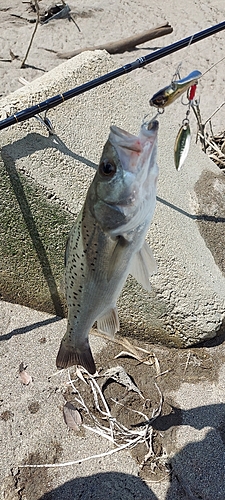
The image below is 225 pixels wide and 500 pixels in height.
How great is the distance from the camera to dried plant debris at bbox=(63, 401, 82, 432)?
3111 mm

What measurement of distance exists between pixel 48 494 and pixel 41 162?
80.7 inches

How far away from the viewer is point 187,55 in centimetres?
804

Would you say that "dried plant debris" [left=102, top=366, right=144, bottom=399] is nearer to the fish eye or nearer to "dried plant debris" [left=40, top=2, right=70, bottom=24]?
the fish eye

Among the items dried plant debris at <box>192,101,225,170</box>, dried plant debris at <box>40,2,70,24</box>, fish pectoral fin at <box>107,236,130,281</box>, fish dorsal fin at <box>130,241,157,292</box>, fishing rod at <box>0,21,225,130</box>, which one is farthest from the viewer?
dried plant debris at <box>40,2,70,24</box>

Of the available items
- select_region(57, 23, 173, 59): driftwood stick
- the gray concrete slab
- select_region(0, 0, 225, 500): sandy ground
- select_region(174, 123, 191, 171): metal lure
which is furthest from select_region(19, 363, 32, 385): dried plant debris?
select_region(57, 23, 173, 59): driftwood stick

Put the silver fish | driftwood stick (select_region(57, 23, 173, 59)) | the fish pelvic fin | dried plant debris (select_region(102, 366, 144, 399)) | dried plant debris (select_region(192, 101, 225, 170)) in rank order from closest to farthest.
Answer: the silver fish → the fish pelvic fin → dried plant debris (select_region(102, 366, 144, 399)) → dried plant debris (select_region(192, 101, 225, 170)) → driftwood stick (select_region(57, 23, 173, 59))

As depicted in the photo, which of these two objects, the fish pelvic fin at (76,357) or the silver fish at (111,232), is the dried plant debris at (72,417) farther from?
the silver fish at (111,232)

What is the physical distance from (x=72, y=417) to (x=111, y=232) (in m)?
1.79

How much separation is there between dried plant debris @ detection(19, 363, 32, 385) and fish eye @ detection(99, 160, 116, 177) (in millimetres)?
2084

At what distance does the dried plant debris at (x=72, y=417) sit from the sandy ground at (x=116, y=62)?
5cm

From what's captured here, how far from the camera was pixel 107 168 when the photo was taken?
168 cm

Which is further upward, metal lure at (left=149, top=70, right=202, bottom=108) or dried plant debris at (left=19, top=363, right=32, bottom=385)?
metal lure at (left=149, top=70, right=202, bottom=108)

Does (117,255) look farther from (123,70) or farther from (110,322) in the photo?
(123,70)

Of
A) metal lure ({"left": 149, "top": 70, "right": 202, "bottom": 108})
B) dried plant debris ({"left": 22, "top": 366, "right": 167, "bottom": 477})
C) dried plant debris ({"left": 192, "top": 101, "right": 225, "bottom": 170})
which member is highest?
metal lure ({"left": 149, "top": 70, "right": 202, "bottom": 108})
